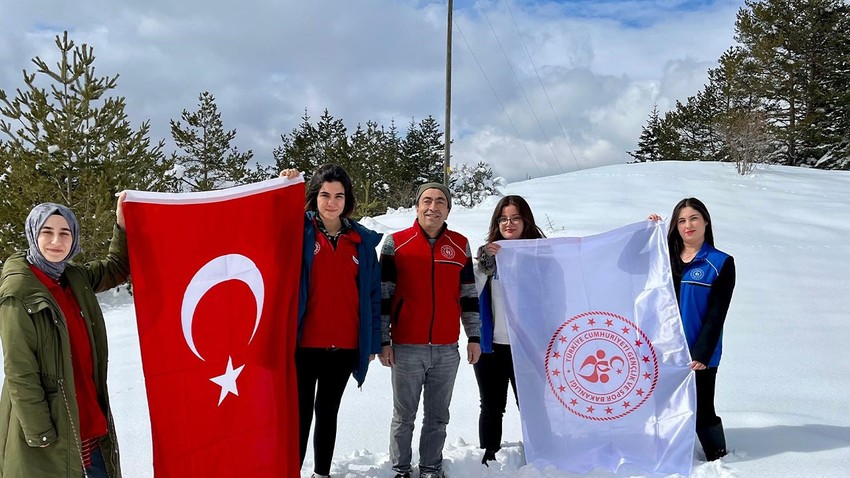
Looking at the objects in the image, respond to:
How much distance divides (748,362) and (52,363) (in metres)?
6.12

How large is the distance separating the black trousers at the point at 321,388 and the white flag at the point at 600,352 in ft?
4.03

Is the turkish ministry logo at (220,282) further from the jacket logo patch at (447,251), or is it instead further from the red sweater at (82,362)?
the jacket logo patch at (447,251)

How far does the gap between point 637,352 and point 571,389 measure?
19.7 inches

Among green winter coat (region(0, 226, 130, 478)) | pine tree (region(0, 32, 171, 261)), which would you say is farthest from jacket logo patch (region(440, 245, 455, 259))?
pine tree (region(0, 32, 171, 261))

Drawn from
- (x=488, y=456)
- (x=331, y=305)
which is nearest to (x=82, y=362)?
(x=331, y=305)

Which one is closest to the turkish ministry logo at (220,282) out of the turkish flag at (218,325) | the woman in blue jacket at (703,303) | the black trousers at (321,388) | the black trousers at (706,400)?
the turkish flag at (218,325)

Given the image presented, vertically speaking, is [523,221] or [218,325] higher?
[523,221]

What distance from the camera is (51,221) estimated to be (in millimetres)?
2385

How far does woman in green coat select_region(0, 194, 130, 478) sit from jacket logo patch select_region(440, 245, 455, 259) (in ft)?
6.01

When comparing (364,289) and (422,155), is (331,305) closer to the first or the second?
(364,289)

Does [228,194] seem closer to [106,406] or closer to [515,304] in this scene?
[106,406]

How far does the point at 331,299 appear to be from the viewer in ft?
10.2

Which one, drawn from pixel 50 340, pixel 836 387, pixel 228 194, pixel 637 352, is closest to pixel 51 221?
pixel 50 340

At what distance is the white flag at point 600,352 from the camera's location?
142 inches
